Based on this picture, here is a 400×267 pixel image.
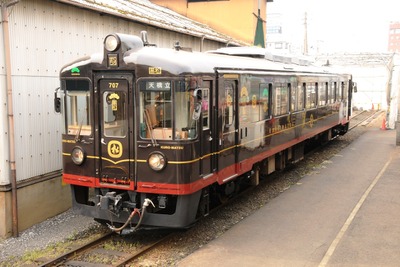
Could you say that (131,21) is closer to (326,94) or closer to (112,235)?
(112,235)

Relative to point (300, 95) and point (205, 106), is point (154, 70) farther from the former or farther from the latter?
point (300, 95)

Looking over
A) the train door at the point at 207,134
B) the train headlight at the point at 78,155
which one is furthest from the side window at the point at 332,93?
the train headlight at the point at 78,155

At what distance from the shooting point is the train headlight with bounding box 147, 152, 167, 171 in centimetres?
695

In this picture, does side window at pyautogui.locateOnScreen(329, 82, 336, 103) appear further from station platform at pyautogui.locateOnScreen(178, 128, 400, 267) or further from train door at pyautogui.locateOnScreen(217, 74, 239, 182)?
train door at pyautogui.locateOnScreen(217, 74, 239, 182)

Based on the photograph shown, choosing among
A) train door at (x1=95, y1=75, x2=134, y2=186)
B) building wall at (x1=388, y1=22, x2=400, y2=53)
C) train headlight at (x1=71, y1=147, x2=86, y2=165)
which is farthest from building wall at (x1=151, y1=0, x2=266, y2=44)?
building wall at (x1=388, y1=22, x2=400, y2=53)

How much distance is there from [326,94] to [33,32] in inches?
428

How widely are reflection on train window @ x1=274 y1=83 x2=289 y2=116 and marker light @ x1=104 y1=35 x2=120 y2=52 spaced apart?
4819 mm

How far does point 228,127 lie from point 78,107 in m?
2.61

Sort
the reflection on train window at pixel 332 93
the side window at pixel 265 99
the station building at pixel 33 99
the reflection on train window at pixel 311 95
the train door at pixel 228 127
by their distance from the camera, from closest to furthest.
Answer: the station building at pixel 33 99
the train door at pixel 228 127
the side window at pixel 265 99
the reflection on train window at pixel 311 95
the reflection on train window at pixel 332 93

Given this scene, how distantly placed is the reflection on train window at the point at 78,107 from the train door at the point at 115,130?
9.6 inches

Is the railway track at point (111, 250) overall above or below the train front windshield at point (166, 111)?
below

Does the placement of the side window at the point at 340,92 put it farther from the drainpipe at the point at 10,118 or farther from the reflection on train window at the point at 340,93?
the drainpipe at the point at 10,118

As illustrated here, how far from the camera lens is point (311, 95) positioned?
1421cm

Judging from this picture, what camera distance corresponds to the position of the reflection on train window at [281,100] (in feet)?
35.9
